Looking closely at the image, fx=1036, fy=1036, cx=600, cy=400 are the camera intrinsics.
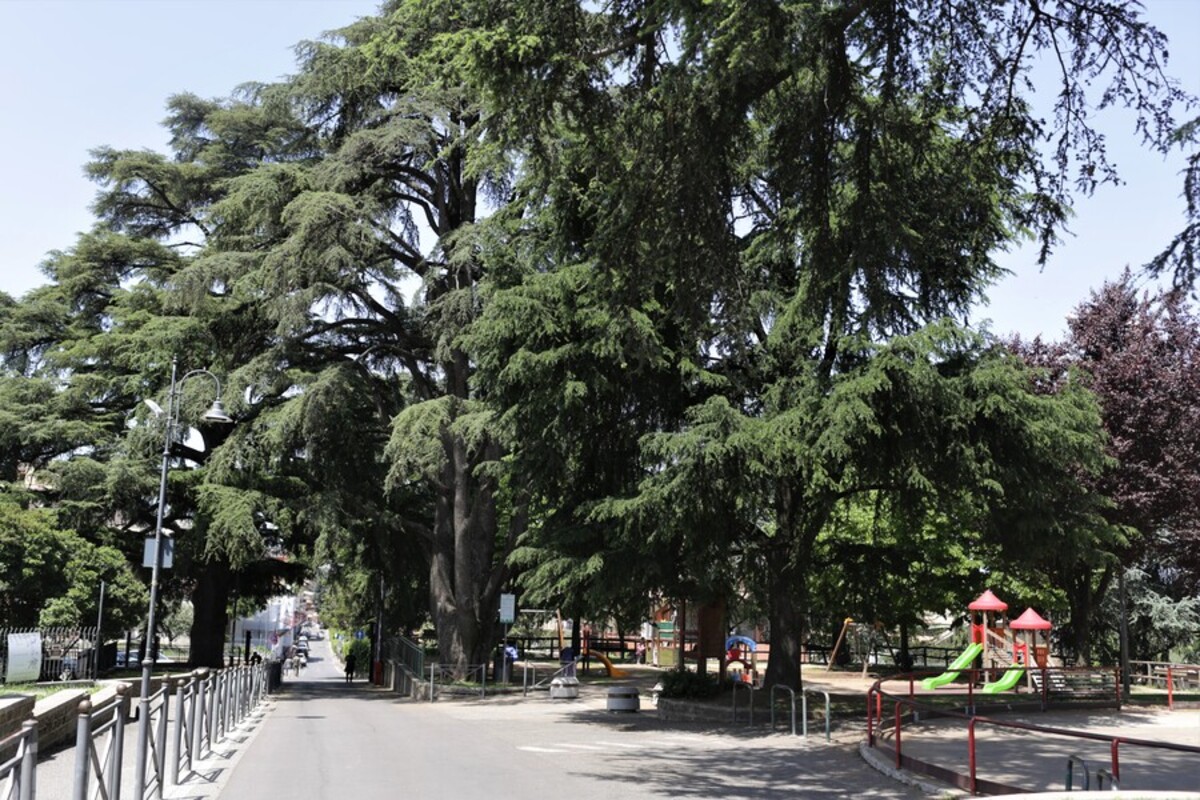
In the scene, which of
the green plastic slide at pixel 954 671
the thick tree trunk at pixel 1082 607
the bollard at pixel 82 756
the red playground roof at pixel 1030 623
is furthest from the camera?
the red playground roof at pixel 1030 623

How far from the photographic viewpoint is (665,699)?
25.1 m

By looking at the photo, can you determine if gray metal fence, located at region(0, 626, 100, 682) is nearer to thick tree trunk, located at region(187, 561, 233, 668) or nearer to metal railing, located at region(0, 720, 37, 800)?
thick tree trunk, located at region(187, 561, 233, 668)

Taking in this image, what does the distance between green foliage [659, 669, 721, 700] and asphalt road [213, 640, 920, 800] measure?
853mm

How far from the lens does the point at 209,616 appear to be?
43562 mm

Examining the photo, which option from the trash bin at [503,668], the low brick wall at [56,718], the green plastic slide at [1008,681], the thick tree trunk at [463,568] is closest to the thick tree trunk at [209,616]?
the thick tree trunk at [463,568]

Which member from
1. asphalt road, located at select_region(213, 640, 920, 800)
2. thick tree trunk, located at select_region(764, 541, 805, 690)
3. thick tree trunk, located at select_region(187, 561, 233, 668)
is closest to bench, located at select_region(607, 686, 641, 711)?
asphalt road, located at select_region(213, 640, 920, 800)

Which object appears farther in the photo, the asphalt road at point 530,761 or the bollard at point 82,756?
the asphalt road at point 530,761

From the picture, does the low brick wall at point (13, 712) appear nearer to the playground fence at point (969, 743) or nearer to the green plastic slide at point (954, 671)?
the playground fence at point (969, 743)

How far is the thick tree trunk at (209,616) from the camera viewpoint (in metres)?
43.1

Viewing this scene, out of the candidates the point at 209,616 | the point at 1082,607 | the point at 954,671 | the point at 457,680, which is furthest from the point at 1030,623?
the point at 209,616

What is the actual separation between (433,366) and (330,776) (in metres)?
25.6

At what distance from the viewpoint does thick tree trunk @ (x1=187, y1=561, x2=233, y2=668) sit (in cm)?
4306

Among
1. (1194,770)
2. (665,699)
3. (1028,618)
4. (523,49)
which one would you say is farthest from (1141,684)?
(523,49)

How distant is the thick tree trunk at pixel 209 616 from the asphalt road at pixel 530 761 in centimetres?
1958
